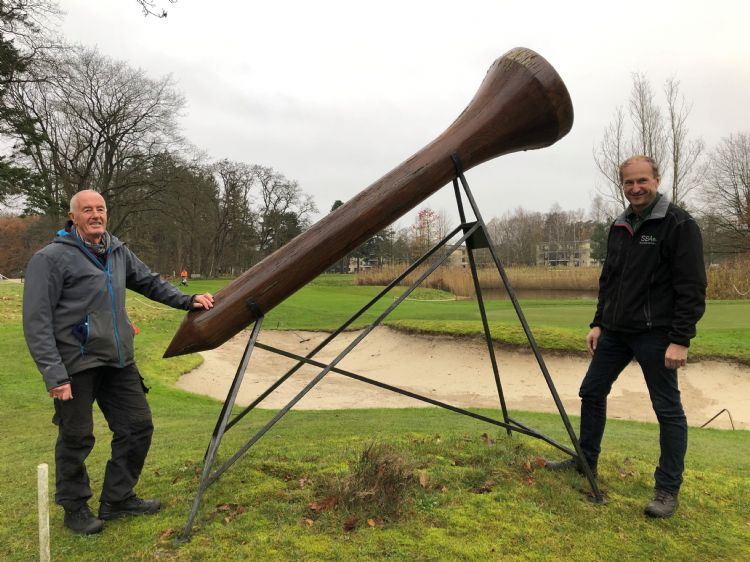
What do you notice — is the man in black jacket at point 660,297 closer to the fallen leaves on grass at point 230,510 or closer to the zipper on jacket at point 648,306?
the zipper on jacket at point 648,306

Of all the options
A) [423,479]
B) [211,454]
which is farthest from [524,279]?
[211,454]

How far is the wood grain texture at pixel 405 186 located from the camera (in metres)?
3.18

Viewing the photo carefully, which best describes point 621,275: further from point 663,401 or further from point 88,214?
point 88,214

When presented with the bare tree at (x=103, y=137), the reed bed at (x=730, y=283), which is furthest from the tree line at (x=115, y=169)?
the reed bed at (x=730, y=283)

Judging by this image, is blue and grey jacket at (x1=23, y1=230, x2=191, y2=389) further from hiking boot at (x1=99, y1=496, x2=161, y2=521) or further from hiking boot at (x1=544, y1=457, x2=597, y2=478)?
hiking boot at (x1=544, y1=457, x2=597, y2=478)

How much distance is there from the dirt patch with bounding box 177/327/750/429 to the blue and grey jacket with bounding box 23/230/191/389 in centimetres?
699

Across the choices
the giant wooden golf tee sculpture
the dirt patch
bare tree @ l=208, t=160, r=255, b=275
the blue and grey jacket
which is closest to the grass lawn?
the giant wooden golf tee sculpture

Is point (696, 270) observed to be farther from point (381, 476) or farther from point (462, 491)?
point (381, 476)

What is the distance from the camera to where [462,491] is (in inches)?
132

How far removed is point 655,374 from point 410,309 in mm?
17808

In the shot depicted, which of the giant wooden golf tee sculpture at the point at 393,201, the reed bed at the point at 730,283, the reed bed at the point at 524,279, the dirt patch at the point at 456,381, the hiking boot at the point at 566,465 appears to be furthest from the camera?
the reed bed at the point at 524,279

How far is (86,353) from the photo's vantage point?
297 centimetres

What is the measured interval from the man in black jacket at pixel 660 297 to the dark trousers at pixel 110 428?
3.30 metres

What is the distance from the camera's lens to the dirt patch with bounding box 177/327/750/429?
398 inches
